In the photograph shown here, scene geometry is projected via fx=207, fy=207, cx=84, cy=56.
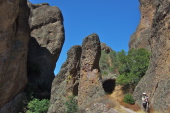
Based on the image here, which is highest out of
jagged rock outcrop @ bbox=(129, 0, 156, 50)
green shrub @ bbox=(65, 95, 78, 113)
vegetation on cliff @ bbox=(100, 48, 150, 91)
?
jagged rock outcrop @ bbox=(129, 0, 156, 50)

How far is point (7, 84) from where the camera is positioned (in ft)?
76.2

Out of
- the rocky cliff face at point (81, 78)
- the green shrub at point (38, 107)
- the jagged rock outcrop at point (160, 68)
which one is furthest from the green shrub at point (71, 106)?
the jagged rock outcrop at point (160, 68)

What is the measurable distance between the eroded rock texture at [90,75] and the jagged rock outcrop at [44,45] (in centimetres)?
1025

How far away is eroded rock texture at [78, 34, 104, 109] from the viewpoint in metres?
18.2

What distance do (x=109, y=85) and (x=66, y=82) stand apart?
6.43 meters

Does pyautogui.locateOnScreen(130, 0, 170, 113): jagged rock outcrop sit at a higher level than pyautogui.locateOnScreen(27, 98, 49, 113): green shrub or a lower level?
higher

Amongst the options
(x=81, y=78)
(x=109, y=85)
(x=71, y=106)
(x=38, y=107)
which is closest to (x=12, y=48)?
(x=38, y=107)

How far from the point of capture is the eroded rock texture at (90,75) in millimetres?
18234

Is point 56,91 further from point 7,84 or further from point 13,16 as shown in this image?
point 13,16

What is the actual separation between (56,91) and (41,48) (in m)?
14.0

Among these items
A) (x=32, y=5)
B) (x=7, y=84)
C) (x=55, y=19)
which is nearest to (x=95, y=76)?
(x=7, y=84)

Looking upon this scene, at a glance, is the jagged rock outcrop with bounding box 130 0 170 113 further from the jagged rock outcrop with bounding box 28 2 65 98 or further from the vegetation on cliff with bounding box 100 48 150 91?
the jagged rock outcrop with bounding box 28 2 65 98

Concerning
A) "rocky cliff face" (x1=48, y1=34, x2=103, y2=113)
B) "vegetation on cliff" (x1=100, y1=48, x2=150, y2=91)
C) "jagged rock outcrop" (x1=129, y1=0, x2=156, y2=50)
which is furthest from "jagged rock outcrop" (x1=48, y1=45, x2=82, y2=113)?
"jagged rock outcrop" (x1=129, y1=0, x2=156, y2=50)

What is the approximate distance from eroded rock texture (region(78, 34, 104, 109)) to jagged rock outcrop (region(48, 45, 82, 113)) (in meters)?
2.22
